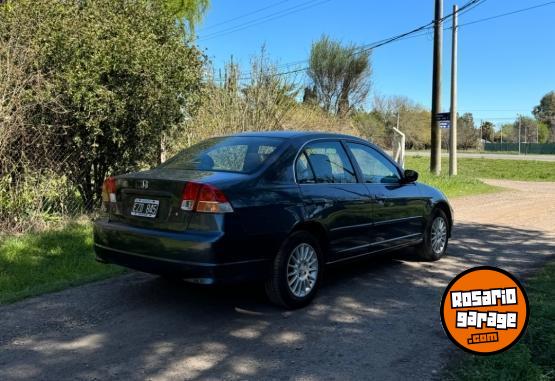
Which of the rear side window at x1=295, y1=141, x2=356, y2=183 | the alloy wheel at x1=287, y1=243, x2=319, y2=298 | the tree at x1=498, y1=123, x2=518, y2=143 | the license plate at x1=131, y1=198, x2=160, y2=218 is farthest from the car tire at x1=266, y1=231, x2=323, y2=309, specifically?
the tree at x1=498, y1=123, x2=518, y2=143

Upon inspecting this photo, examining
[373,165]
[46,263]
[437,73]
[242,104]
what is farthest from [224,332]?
[437,73]

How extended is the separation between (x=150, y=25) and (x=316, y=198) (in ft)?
19.6

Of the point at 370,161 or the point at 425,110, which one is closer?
the point at 370,161

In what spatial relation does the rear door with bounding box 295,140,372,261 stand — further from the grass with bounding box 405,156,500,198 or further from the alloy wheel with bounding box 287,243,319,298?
the grass with bounding box 405,156,500,198

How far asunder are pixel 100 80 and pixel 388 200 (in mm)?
4835

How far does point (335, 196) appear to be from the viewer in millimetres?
5328

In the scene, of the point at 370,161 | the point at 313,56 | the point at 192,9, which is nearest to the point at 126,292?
the point at 370,161

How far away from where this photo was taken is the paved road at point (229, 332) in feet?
12.3

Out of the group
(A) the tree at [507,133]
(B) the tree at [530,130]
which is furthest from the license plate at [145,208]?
(A) the tree at [507,133]

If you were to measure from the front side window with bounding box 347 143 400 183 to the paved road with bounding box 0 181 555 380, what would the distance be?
1.12 m

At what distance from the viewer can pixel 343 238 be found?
542 cm

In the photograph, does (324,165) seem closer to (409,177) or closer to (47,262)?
(409,177)

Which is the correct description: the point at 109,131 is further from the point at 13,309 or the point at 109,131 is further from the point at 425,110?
the point at 425,110

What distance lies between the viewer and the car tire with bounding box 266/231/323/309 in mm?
4789
